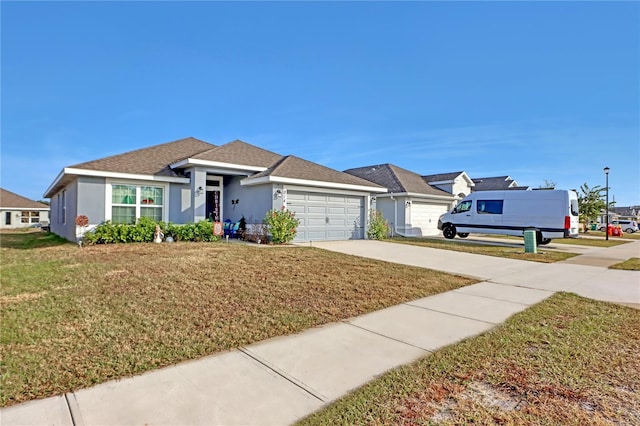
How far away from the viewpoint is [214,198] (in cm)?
1744

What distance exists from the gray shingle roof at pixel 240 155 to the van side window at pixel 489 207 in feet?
40.1

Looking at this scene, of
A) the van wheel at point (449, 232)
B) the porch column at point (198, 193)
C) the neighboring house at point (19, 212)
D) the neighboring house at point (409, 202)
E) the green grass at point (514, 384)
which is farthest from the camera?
the neighboring house at point (19, 212)

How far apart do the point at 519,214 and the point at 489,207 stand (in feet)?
5.10

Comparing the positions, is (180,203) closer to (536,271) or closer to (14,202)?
(536,271)

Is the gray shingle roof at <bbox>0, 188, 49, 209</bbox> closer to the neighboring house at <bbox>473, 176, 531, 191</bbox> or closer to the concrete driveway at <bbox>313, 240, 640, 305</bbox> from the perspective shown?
the concrete driveway at <bbox>313, 240, 640, 305</bbox>

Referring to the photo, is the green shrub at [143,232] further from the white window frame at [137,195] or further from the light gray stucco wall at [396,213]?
the light gray stucco wall at [396,213]

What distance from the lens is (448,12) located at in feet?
38.3

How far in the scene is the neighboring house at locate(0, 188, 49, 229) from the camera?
112ft

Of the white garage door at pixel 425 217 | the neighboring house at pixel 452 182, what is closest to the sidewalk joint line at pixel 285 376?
the white garage door at pixel 425 217

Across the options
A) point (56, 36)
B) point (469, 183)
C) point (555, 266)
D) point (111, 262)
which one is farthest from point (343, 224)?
point (469, 183)

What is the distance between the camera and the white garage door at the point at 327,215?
15.1 m

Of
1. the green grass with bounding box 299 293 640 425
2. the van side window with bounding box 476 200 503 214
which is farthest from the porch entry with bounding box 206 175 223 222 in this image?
the green grass with bounding box 299 293 640 425

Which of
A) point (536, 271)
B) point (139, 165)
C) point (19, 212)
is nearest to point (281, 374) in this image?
point (536, 271)

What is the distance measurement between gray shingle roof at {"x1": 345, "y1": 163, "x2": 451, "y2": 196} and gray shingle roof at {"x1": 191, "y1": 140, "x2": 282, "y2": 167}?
8203 millimetres
